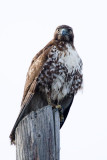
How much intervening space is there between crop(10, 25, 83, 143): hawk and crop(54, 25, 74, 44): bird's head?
23 cm

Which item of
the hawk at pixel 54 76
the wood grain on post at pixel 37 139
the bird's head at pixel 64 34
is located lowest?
the wood grain on post at pixel 37 139

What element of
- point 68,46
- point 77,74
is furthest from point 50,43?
point 77,74

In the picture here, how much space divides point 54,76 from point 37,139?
247 cm

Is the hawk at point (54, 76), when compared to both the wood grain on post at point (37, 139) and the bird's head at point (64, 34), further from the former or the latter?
the wood grain on post at point (37, 139)

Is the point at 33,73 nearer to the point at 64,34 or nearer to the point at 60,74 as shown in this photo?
the point at 60,74

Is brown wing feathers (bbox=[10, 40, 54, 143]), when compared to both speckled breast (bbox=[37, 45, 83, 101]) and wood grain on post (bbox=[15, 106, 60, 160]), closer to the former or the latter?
speckled breast (bbox=[37, 45, 83, 101])

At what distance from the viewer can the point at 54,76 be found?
18.2ft

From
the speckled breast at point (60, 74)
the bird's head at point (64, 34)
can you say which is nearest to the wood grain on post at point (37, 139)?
the speckled breast at point (60, 74)

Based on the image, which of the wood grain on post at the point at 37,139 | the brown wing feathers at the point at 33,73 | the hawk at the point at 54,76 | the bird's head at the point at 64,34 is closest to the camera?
the wood grain on post at the point at 37,139

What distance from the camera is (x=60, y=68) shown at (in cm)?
552

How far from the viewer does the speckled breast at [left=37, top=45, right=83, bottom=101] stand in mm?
5527

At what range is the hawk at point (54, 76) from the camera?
5520 millimetres

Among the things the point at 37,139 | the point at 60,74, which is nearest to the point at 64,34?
the point at 60,74

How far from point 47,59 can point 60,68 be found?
25 centimetres
